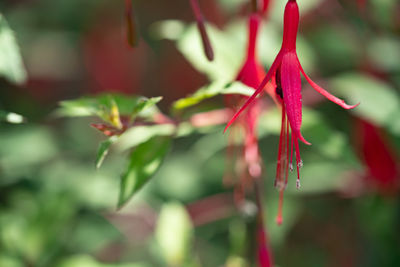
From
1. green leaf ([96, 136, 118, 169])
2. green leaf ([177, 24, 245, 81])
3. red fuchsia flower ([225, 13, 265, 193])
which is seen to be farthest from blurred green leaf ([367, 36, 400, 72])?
green leaf ([96, 136, 118, 169])

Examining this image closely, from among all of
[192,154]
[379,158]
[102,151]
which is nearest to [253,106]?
[102,151]

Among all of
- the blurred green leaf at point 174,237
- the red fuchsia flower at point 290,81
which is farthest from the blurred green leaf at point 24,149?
the red fuchsia flower at point 290,81

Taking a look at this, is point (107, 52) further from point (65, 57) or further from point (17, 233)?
point (17, 233)

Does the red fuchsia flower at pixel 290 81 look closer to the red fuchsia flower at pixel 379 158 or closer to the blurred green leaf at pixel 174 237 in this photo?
the blurred green leaf at pixel 174 237

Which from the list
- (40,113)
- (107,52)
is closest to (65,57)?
(107,52)

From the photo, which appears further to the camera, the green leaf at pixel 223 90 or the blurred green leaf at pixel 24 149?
the blurred green leaf at pixel 24 149

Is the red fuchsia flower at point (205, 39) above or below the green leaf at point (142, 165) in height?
above

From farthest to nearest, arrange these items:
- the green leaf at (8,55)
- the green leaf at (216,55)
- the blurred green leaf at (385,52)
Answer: the blurred green leaf at (385,52) < the green leaf at (216,55) < the green leaf at (8,55)

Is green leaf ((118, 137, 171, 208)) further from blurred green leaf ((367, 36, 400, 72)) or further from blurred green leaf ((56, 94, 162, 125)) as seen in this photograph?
blurred green leaf ((367, 36, 400, 72))
